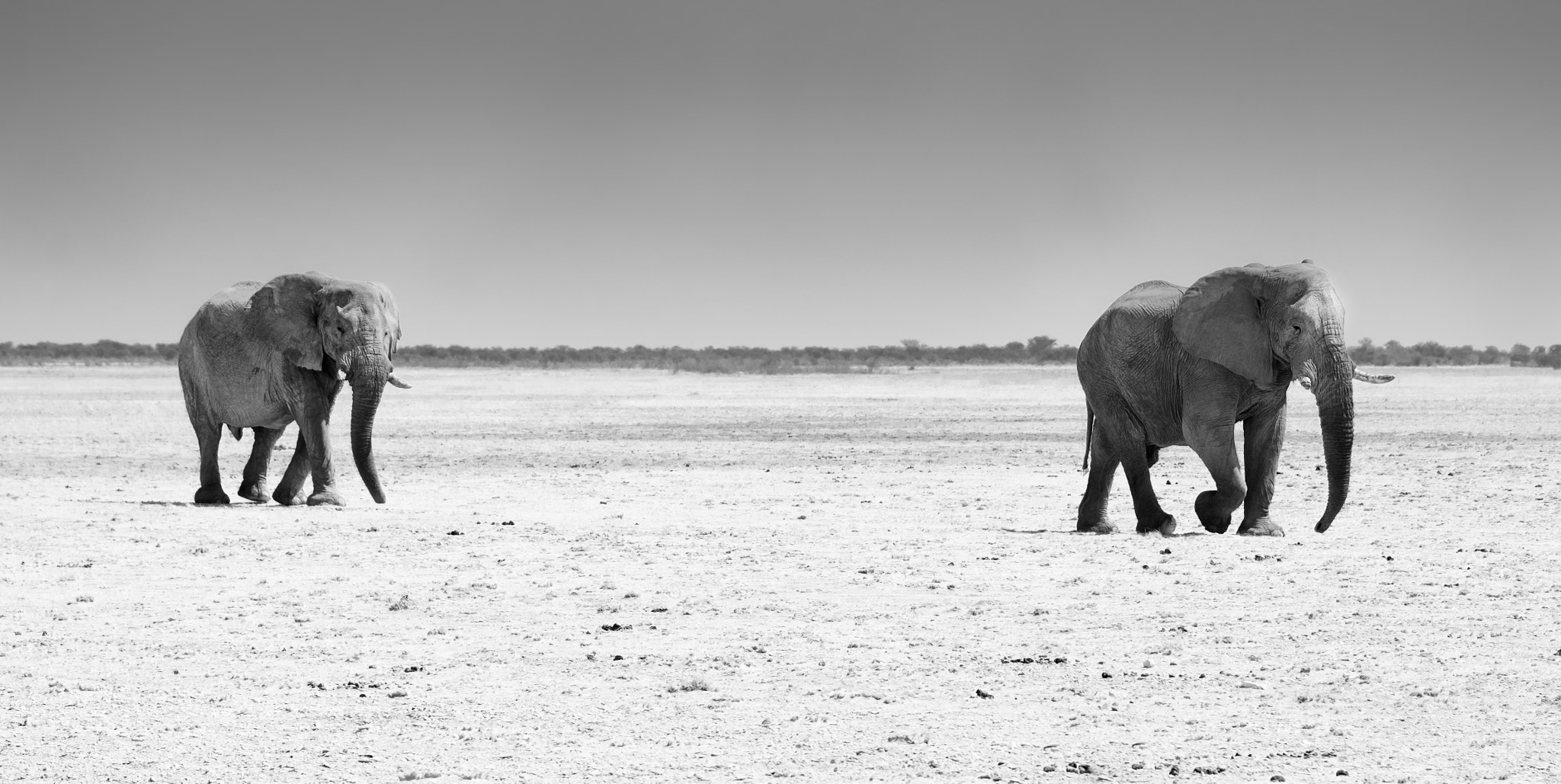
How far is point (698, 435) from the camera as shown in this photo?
2912 centimetres

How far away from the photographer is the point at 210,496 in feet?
53.2

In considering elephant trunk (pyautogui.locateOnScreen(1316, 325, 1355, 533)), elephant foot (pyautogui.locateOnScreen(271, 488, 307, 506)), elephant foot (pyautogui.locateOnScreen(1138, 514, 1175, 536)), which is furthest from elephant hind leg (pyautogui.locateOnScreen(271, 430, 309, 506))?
elephant trunk (pyautogui.locateOnScreen(1316, 325, 1355, 533))

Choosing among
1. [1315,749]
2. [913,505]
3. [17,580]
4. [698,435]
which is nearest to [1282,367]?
[913,505]

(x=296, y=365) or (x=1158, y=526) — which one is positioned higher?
(x=296, y=365)

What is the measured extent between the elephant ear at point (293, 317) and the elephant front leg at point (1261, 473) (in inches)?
338

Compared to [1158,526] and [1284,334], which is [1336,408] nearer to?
[1284,334]

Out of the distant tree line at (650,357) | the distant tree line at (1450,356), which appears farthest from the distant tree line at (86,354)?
the distant tree line at (1450,356)

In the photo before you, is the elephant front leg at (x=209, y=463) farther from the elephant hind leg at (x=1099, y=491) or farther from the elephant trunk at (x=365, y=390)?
the elephant hind leg at (x=1099, y=491)

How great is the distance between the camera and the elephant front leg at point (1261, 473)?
12812 millimetres

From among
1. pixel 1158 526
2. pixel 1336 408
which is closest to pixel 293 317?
pixel 1158 526

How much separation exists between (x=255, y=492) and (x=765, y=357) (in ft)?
308

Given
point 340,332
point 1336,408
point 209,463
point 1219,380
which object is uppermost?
point 340,332

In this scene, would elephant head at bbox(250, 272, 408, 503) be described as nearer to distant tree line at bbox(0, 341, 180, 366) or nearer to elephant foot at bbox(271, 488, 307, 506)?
elephant foot at bbox(271, 488, 307, 506)

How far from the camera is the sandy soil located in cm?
644
